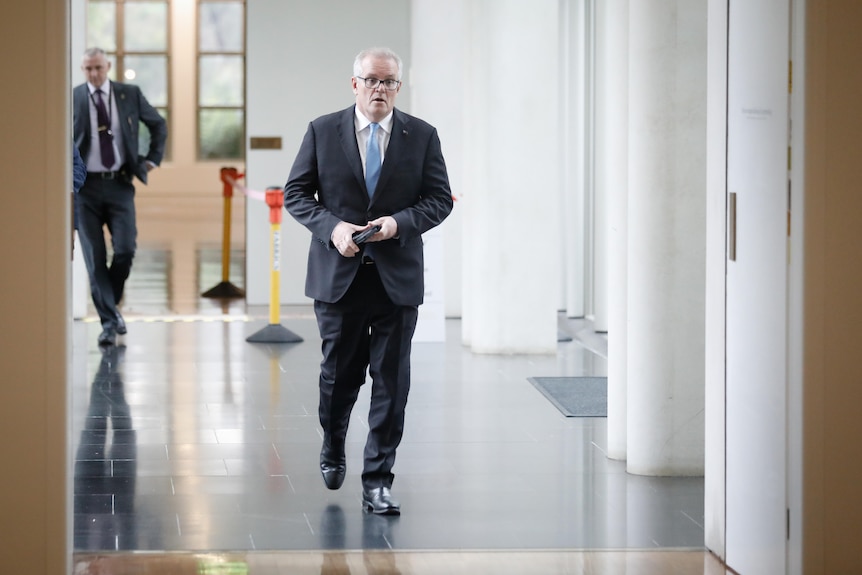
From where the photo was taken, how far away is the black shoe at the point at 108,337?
10131 mm

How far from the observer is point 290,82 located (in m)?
13.2

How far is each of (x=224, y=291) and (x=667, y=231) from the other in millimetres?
8440

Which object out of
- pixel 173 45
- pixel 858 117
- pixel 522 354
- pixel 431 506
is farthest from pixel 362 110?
pixel 173 45

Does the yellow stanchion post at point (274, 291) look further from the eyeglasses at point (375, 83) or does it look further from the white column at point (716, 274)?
the white column at point (716, 274)

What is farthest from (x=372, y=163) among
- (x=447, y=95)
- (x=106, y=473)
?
(x=447, y=95)

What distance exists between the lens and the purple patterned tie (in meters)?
9.72

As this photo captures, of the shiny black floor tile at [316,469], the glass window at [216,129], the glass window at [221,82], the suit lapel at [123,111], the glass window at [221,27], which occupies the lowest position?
the shiny black floor tile at [316,469]

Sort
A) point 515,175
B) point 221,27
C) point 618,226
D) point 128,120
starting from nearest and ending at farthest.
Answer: point 618,226 → point 128,120 → point 515,175 → point 221,27

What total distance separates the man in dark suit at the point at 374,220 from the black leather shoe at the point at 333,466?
0.23 m

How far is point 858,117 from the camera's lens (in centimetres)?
429

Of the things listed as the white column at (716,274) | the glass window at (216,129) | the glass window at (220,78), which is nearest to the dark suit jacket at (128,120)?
the white column at (716,274)

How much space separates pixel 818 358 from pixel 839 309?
16cm

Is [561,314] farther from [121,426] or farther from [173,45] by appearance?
[173,45]

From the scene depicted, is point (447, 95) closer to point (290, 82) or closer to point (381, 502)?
point (290, 82)
